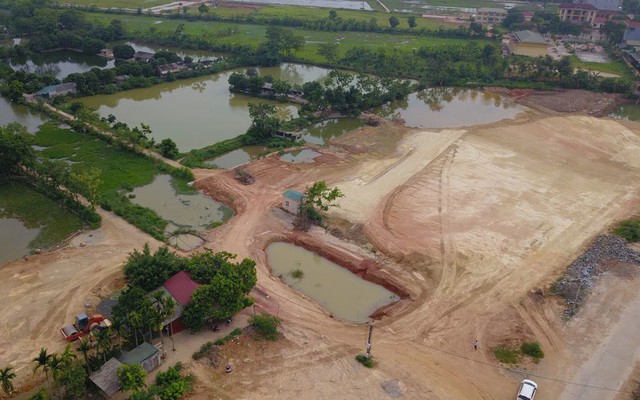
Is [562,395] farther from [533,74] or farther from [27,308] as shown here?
[533,74]

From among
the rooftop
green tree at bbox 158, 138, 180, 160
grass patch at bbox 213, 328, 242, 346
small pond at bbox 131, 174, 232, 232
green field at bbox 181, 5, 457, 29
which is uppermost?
green field at bbox 181, 5, 457, 29

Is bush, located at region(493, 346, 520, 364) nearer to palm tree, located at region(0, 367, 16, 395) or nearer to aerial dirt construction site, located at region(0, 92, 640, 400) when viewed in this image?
aerial dirt construction site, located at region(0, 92, 640, 400)

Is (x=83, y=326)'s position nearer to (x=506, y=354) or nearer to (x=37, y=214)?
(x=37, y=214)

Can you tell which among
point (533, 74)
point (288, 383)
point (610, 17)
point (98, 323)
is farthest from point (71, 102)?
point (610, 17)

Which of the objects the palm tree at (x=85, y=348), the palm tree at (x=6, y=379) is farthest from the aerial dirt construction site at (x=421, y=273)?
Answer: the palm tree at (x=85, y=348)

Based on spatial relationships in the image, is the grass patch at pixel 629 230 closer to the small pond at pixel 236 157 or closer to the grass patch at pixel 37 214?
the small pond at pixel 236 157

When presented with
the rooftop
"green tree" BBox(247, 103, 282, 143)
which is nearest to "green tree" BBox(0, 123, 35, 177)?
"green tree" BBox(247, 103, 282, 143)

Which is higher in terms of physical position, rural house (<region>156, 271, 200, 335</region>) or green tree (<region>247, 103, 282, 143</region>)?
green tree (<region>247, 103, 282, 143</region>)
